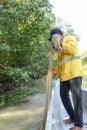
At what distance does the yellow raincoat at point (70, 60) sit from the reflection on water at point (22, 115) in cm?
266

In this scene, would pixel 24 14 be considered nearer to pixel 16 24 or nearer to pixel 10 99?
pixel 16 24

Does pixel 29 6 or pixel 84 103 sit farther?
pixel 29 6

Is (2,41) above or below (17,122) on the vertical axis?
above

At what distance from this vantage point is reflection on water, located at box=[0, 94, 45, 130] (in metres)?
6.37

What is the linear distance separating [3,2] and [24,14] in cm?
70

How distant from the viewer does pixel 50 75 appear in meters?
4.15

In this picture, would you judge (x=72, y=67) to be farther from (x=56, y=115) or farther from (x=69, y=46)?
(x=56, y=115)

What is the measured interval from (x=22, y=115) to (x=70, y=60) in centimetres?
378

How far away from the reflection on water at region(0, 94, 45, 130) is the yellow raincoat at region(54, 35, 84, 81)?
8.74 ft

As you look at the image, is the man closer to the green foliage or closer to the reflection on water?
the reflection on water

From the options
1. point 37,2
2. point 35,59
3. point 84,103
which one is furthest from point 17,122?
point 35,59

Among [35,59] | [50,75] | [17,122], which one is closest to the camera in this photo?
[50,75]

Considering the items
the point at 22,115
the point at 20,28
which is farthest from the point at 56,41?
the point at 20,28

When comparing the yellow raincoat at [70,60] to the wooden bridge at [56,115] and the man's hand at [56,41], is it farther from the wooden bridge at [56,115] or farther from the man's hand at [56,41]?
the wooden bridge at [56,115]
